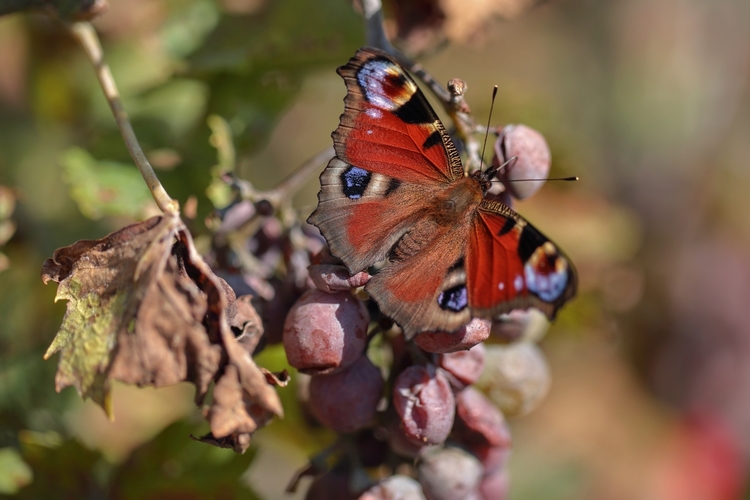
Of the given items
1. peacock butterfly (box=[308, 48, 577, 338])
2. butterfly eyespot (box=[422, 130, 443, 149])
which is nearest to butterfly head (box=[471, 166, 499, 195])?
peacock butterfly (box=[308, 48, 577, 338])

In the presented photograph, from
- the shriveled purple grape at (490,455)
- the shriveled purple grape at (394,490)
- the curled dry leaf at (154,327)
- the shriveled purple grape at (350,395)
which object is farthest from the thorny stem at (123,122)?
the shriveled purple grape at (490,455)

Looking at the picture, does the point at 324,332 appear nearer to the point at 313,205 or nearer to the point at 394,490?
the point at 394,490

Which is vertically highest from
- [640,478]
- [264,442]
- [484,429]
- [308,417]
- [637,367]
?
[484,429]

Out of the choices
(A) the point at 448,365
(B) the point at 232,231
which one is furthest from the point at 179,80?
(A) the point at 448,365

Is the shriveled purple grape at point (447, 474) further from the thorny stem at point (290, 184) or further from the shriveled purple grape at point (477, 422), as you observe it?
the thorny stem at point (290, 184)

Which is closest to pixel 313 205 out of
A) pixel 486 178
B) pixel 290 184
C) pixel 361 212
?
pixel 290 184

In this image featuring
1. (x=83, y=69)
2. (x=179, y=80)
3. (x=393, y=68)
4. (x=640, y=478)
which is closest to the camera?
(x=393, y=68)

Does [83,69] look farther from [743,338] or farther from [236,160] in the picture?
[743,338]

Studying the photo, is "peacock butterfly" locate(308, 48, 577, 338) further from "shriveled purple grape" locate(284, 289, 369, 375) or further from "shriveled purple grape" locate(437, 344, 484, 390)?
"shriveled purple grape" locate(437, 344, 484, 390)
